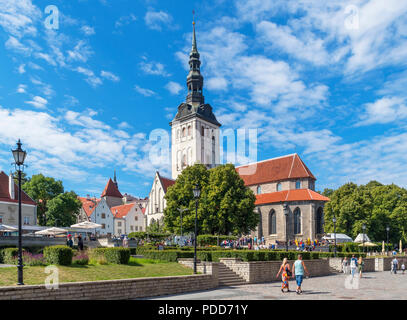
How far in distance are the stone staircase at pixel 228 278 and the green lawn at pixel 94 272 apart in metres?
2.09

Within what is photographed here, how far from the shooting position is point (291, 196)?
66375mm

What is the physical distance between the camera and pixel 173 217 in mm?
55750

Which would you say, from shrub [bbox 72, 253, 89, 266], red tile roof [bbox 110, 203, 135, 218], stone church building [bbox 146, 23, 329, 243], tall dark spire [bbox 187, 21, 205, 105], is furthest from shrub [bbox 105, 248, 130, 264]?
red tile roof [bbox 110, 203, 135, 218]

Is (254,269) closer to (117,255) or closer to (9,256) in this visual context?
(117,255)

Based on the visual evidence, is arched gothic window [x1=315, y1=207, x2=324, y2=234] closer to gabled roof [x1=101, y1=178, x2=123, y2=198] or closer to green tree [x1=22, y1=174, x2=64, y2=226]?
green tree [x1=22, y1=174, x2=64, y2=226]

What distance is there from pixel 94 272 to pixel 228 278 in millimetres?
8648

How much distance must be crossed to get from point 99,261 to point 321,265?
19.7m

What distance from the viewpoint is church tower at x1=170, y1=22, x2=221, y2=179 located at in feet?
278

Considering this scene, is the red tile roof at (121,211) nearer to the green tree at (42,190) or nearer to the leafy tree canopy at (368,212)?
the green tree at (42,190)

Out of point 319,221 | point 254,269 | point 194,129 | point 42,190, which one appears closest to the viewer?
point 254,269

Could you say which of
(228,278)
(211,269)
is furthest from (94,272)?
(228,278)

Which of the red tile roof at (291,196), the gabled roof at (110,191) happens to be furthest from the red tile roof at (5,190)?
the gabled roof at (110,191)
